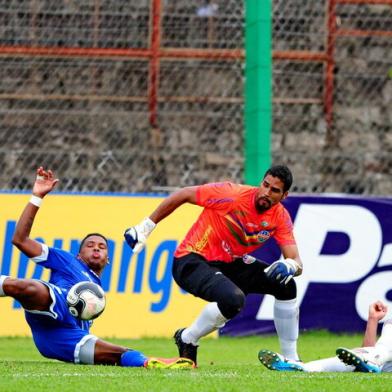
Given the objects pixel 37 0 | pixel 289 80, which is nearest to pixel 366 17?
pixel 289 80

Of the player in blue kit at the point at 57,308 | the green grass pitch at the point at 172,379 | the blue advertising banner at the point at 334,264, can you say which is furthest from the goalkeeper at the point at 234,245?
the blue advertising banner at the point at 334,264

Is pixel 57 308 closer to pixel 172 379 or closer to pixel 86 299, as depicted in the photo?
pixel 86 299

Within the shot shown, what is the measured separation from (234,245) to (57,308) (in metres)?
1.43

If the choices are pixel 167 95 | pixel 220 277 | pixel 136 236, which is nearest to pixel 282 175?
pixel 220 277

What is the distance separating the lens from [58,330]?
8547 mm

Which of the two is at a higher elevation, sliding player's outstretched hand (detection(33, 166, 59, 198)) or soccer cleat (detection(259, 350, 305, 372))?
sliding player's outstretched hand (detection(33, 166, 59, 198))

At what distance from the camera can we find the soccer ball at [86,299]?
324 inches

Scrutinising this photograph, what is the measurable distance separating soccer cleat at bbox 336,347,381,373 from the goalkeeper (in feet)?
2.77

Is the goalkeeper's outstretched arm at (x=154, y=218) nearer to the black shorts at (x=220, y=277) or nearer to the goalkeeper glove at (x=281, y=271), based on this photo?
the black shorts at (x=220, y=277)

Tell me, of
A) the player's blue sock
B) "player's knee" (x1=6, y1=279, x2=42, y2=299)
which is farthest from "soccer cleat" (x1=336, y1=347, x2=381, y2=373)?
"player's knee" (x1=6, y1=279, x2=42, y2=299)

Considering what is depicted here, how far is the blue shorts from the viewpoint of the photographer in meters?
8.44

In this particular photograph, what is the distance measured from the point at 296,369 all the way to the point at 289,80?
Result: 6594 millimetres

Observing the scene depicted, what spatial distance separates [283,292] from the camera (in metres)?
9.17

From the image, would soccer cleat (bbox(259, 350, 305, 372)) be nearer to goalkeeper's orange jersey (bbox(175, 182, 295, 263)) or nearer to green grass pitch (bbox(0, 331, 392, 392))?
green grass pitch (bbox(0, 331, 392, 392))
